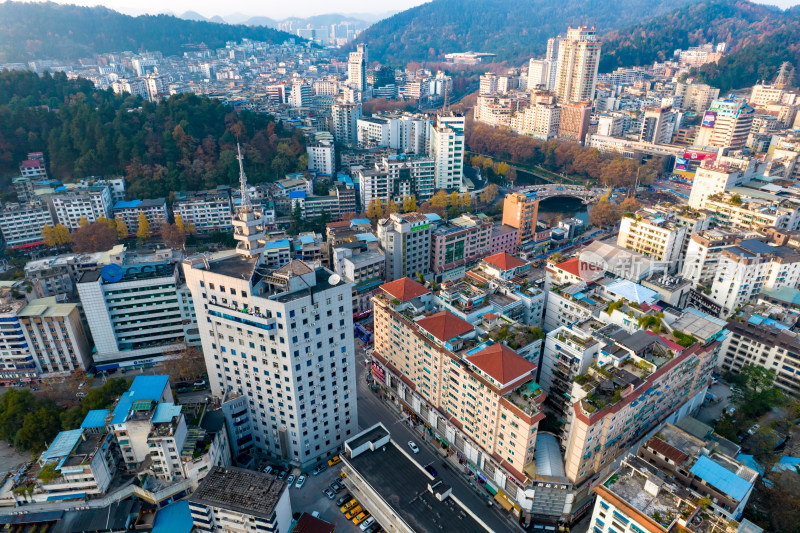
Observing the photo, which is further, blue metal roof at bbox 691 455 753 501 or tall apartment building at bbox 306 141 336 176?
tall apartment building at bbox 306 141 336 176

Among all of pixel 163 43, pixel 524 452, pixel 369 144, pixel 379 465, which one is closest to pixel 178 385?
pixel 379 465

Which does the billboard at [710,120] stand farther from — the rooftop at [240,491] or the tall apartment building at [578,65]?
the rooftop at [240,491]

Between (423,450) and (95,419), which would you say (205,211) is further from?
(423,450)

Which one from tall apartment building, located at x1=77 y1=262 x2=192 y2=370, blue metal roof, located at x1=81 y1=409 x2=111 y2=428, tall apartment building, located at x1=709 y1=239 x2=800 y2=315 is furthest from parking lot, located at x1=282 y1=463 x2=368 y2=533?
tall apartment building, located at x1=709 y1=239 x2=800 y2=315

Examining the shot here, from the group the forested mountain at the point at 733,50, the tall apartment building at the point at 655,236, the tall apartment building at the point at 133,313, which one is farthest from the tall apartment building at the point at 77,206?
the forested mountain at the point at 733,50

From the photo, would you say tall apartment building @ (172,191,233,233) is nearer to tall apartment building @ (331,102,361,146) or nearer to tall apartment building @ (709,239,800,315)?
tall apartment building @ (331,102,361,146)

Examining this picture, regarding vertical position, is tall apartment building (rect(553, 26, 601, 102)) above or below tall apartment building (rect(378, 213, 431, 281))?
above
